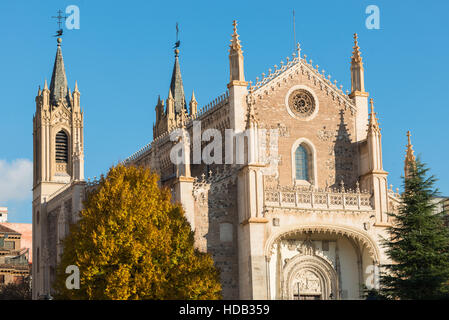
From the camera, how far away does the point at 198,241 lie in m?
51.8

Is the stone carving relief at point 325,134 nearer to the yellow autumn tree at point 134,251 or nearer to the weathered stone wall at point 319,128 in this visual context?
the weathered stone wall at point 319,128

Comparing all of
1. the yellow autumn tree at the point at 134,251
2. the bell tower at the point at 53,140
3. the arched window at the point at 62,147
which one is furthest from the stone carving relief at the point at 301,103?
the arched window at the point at 62,147

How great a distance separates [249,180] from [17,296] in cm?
3805

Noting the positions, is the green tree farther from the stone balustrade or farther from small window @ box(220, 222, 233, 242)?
small window @ box(220, 222, 233, 242)

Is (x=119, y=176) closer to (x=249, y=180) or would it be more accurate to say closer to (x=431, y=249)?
(x=249, y=180)

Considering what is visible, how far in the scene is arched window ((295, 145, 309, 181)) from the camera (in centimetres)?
5666

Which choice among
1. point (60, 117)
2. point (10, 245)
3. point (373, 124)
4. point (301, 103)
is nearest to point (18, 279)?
point (10, 245)

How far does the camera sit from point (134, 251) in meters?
42.9

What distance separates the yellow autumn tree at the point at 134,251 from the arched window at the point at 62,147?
37.6m

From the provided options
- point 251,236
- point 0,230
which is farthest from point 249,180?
point 0,230

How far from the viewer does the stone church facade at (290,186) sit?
2044 inches

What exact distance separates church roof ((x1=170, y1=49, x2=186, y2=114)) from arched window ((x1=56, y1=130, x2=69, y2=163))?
12467 millimetres

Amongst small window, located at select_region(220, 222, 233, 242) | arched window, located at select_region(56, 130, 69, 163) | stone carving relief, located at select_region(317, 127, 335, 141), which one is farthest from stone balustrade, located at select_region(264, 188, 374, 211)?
arched window, located at select_region(56, 130, 69, 163)

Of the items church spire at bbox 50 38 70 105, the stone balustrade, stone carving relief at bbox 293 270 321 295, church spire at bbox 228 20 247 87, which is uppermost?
church spire at bbox 50 38 70 105
